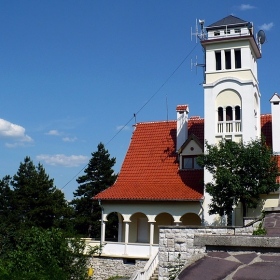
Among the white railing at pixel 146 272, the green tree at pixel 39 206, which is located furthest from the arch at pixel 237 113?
the green tree at pixel 39 206

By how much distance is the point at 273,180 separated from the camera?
20375 millimetres

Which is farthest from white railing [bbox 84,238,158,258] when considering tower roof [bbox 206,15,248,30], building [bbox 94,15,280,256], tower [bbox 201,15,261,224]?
tower roof [bbox 206,15,248,30]

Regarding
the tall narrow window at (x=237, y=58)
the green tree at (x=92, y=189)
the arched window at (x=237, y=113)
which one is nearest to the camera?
the arched window at (x=237, y=113)

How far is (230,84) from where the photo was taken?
24.6 m

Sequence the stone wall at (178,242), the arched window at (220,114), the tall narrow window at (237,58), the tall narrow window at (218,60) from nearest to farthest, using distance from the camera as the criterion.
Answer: the stone wall at (178,242) → the arched window at (220,114) → the tall narrow window at (237,58) → the tall narrow window at (218,60)

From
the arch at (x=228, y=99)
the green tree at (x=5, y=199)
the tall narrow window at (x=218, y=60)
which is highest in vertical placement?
the tall narrow window at (x=218, y=60)

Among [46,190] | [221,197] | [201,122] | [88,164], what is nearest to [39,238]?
[221,197]

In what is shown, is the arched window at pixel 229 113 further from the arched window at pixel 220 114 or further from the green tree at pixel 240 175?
the green tree at pixel 240 175

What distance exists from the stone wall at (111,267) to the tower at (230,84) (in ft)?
18.3

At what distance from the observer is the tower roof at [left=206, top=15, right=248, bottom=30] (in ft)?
81.3

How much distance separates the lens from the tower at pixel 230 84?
78.7 feet

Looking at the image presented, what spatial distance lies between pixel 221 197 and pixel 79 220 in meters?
19.8

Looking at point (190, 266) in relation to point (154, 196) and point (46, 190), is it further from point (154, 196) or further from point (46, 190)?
point (46, 190)

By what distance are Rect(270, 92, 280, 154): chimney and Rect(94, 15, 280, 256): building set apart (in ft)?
0.18
